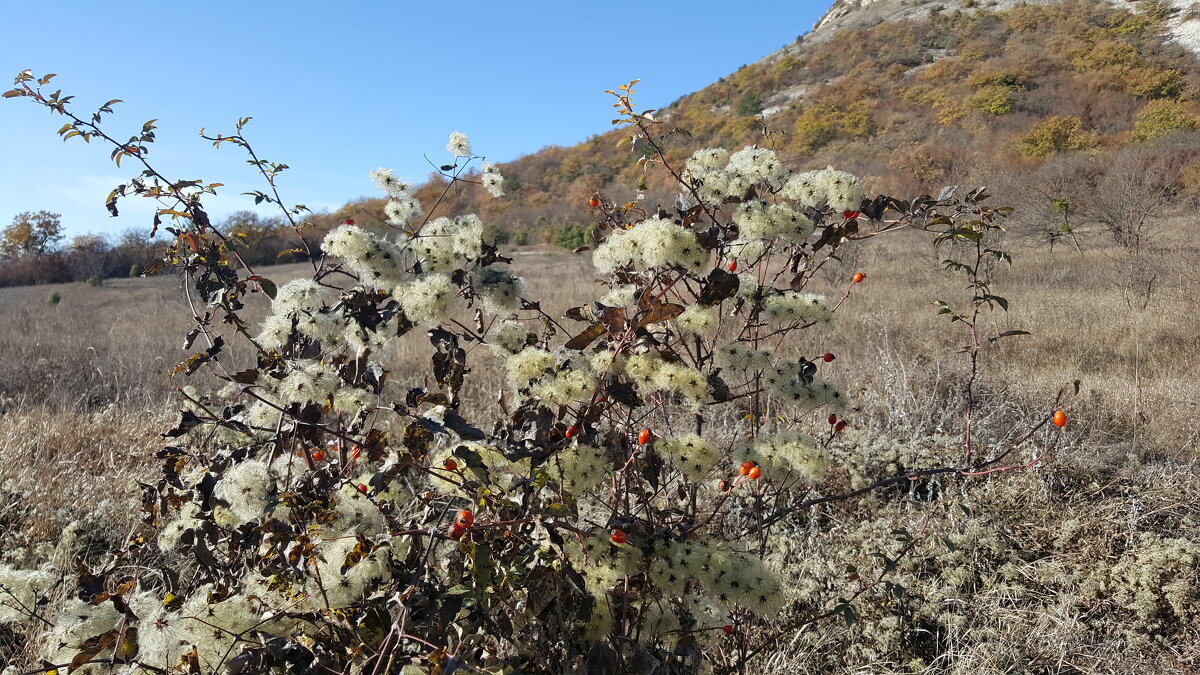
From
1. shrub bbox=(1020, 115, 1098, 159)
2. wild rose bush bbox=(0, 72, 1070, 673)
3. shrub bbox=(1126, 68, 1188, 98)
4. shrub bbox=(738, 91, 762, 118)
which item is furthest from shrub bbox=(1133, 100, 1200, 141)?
wild rose bush bbox=(0, 72, 1070, 673)

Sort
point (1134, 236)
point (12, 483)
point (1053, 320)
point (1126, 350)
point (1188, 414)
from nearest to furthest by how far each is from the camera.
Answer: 1. point (12, 483)
2. point (1188, 414)
3. point (1126, 350)
4. point (1053, 320)
5. point (1134, 236)

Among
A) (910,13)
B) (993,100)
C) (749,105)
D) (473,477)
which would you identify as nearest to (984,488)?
(473,477)

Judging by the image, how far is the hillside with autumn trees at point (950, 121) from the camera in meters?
18.2

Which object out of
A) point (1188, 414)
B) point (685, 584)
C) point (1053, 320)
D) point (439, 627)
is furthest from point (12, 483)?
point (1053, 320)

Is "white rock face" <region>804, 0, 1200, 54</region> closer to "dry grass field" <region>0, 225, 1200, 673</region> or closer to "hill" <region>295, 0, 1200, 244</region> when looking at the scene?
"hill" <region>295, 0, 1200, 244</region>

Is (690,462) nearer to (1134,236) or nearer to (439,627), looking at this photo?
(439,627)

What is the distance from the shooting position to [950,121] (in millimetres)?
31719

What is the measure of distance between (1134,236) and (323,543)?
13559 millimetres

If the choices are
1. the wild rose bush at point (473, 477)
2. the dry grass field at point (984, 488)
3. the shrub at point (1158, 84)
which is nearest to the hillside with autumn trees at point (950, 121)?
the shrub at point (1158, 84)

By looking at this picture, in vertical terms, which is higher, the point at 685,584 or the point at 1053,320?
the point at 685,584

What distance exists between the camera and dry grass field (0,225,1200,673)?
2.20 meters

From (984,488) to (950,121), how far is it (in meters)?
34.1

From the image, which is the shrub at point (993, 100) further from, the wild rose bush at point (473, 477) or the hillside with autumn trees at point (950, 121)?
the wild rose bush at point (473, 477)

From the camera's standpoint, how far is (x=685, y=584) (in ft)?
4.44
